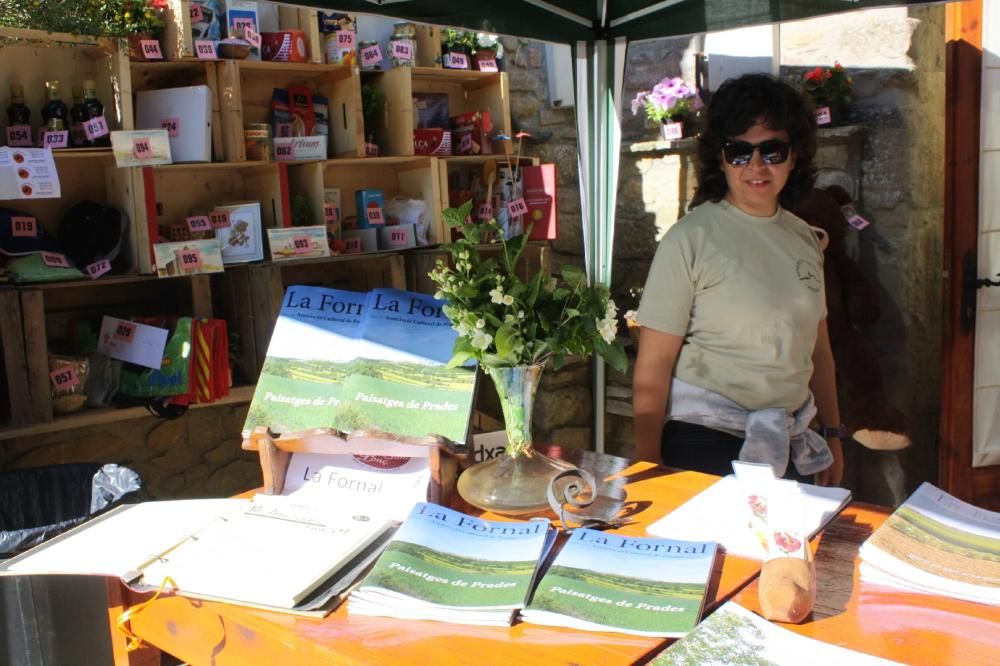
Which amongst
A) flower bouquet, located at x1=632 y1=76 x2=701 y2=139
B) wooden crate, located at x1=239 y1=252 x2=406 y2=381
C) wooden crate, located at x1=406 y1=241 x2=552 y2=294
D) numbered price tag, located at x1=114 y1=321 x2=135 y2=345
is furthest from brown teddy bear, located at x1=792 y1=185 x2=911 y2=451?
numbered price tag, located at x1=114 y1=321 x2=135 y2=345

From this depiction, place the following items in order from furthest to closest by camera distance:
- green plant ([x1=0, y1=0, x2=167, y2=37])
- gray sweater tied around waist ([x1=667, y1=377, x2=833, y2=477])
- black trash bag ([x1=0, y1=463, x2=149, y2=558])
→ green plant ([x1=0, y1=0, x2=167, y2=37])
black trash bag ([x1=0, y1=463, x2=149, y2=558])
gray sweater tied around waist ([x1=667, y1=377, x2=833, y2=477])

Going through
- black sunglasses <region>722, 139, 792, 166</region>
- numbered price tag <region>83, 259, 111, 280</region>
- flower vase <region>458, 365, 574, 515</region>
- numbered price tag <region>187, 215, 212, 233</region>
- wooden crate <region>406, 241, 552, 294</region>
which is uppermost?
black sunglasses <region>722, 139, 792, 166</region>

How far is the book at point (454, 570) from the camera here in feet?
3.84

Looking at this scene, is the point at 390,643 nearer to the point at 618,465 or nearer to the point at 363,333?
the point at 363,333

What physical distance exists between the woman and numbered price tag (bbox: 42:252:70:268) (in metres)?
1.90

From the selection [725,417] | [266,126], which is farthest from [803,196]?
[266,126]

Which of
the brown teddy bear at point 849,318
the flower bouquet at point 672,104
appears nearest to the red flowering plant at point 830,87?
the brown teddy bear at point 849,318

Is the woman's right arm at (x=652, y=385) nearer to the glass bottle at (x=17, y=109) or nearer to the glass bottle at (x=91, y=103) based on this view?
the glass bottle at (x=91, y=103)

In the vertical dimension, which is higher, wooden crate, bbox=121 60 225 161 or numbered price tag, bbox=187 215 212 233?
wooden crate, bbox=121 60 225 161

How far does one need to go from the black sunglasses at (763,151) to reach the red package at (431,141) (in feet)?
6.19

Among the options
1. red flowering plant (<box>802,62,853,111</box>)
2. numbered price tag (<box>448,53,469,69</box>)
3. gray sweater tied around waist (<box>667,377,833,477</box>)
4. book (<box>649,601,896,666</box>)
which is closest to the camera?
book (<box>649,601,896,666</box>)

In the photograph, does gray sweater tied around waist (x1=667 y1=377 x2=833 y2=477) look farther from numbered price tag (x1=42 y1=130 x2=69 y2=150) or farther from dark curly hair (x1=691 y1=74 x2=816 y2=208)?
numbered price tag (x1=42 y1=130 x2=69 y2=150)

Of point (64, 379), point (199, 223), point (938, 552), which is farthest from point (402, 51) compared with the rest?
point (938, 552)

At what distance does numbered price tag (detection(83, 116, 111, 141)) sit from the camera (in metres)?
2.95
